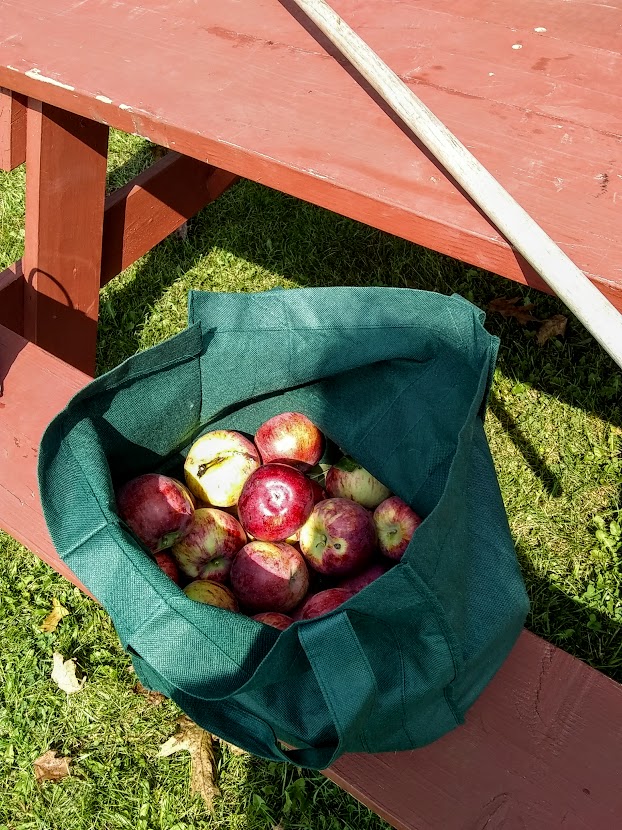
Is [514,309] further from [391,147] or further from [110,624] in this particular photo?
[110,624]

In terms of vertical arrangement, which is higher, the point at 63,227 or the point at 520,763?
the point at 63,227

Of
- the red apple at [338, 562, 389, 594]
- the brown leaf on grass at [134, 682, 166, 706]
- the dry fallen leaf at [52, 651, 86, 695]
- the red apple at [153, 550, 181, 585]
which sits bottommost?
the dry fallen leaf at [52, 651, 86, 695]

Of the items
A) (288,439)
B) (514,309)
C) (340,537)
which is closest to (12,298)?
(288,439)

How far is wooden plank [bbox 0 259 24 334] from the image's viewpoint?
2.16m

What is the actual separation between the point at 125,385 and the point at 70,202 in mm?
1008

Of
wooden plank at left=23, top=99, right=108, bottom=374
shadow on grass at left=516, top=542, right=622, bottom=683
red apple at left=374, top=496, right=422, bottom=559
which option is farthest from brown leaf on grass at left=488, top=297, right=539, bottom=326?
red apple at left=374, top=496, right=422, bottom=559

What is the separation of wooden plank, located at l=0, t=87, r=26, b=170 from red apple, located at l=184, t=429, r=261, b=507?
3.54 ft

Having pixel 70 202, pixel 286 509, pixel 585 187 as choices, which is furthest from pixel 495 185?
pixel 70 202

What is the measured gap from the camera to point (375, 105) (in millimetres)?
1599

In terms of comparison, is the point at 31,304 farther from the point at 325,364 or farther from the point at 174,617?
the point at 174,617

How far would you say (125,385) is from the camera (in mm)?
1426

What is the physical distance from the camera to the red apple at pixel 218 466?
5.29 ft

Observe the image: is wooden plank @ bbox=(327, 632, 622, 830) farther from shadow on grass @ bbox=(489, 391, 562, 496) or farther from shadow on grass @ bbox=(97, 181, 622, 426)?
shadow on grass @ bbox=(97, 181, 622, 426)

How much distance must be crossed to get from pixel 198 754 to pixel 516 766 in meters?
1.06
